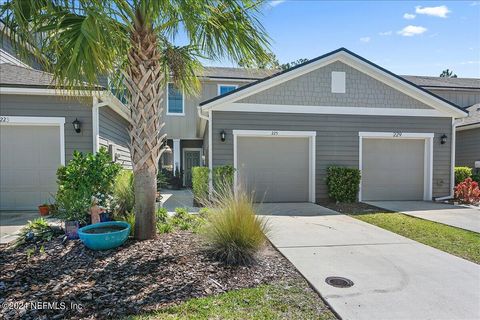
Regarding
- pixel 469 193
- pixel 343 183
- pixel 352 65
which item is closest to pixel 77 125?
pixel 343 183

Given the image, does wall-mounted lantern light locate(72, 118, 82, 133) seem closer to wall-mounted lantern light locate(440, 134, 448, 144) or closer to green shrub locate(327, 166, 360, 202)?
green shrub locate(327, 166, 360, 202)

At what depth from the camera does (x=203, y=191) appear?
8.44m

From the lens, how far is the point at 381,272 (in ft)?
12.1

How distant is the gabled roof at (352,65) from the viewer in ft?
29.7

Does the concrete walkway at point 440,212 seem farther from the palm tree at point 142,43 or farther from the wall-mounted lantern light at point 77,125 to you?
the wall-mounted lantern light at point 77,125

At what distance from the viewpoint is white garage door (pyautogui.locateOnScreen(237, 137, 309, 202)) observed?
9.49m

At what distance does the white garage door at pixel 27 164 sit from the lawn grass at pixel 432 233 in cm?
832

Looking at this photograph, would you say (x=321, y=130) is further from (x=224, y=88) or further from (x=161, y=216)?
(x=224, y=88)

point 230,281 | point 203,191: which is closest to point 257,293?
point 230,281

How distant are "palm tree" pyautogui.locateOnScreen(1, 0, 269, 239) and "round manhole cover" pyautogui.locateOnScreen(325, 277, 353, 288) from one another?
9.16 feet

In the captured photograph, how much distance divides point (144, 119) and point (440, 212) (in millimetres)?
8033

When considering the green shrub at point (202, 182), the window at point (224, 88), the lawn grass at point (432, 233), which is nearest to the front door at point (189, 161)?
the window at point (224, 88)

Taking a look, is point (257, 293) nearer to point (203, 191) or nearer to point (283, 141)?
point (203, 191)

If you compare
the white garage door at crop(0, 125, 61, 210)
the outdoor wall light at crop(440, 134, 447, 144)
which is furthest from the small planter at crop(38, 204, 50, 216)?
the outdoor wall light at crop(440, 134, 447, 144)
